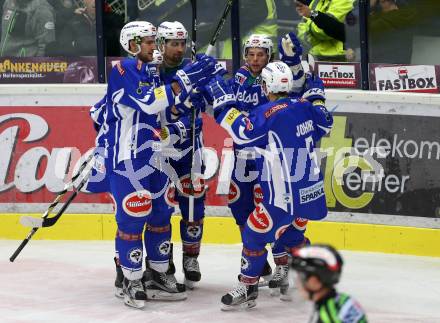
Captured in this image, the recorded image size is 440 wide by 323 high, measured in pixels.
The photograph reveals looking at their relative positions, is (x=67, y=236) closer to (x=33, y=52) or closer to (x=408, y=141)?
(x=33, y=52)

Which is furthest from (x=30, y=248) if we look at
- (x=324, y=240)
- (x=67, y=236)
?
(x=324, y=240)

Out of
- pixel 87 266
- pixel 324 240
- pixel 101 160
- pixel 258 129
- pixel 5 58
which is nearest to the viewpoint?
pixel 258 129

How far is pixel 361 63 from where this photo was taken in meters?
8.55

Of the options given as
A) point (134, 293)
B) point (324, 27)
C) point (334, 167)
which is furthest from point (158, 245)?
point (324, 27)

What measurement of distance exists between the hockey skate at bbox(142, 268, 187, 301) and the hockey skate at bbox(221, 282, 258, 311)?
1.30 feet

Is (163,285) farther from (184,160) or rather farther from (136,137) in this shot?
→ (136,137)

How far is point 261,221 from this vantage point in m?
6.19

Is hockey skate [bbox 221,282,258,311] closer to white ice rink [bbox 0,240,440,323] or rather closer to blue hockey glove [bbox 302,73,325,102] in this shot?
white ice rink [bbox 0,240,440,323]

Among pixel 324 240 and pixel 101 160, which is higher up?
pixel 101 160

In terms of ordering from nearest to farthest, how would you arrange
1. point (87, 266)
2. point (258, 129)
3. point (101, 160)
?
point (258, 129)
point (101, 160)
point (87, 266)

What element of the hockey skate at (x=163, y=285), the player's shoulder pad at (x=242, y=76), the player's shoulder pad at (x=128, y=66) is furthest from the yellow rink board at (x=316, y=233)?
the player's shoulder pad at (x=128, y=66)

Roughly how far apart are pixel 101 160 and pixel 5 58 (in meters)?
2.71

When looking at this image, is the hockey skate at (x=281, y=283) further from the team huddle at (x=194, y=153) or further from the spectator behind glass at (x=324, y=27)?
the spectator behind glass at (x=324, y=27)

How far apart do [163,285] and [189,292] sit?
222mm
